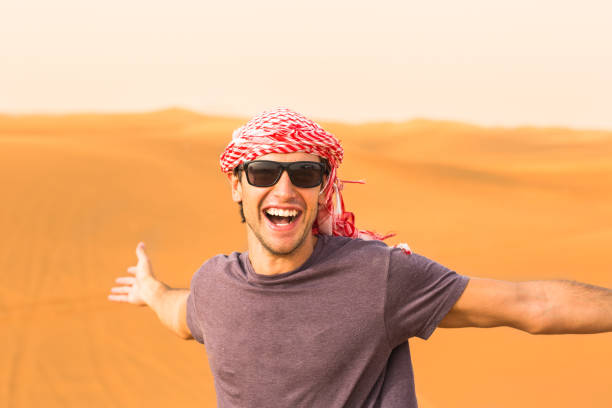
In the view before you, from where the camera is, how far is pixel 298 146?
2.34 meters

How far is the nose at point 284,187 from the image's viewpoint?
7.61 ft

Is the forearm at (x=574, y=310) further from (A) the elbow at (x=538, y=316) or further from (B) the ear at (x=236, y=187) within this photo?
(B) the ear at (x=236, y=187)

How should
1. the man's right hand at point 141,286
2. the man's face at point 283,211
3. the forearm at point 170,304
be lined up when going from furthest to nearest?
the man's right hand at point 141,286, the forearm at point 170,304, the man's face at point 283,211

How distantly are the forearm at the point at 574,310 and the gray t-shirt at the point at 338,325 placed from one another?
30cm

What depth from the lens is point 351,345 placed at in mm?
2191

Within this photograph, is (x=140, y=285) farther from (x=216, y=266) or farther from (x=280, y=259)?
(x=280, y=259)

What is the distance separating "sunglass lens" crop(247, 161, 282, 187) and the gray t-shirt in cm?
32

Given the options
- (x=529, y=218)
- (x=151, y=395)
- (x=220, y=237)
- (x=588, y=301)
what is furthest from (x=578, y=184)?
(x=588, y=301)

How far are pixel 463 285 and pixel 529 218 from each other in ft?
54.1

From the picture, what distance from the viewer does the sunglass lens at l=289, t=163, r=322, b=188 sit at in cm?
232

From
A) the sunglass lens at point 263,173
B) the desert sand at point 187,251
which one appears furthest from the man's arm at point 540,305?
the desert sand at point 187,251

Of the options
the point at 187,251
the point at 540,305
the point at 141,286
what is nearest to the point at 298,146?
the point at 540,305

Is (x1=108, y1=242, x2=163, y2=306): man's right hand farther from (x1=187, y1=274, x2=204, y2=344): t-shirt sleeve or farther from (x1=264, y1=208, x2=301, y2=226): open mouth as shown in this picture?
(x1=264, y1=208, x2=301, y2=226): open mouth

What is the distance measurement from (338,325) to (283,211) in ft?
1.52
